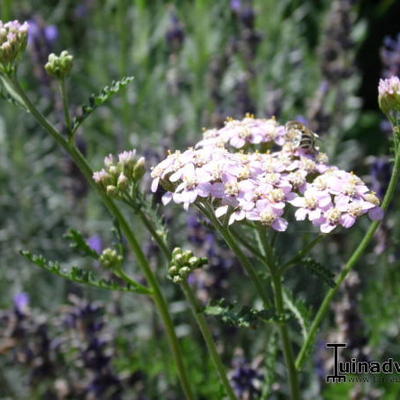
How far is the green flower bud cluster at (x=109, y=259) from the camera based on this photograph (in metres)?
2.03

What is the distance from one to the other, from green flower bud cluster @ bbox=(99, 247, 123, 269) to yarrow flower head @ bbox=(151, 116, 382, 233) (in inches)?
8.6

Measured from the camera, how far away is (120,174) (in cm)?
197

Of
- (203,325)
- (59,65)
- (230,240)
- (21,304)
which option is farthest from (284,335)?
(21,304)

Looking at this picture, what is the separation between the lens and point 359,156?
4.99 metres

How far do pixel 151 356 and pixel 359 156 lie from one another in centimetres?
210

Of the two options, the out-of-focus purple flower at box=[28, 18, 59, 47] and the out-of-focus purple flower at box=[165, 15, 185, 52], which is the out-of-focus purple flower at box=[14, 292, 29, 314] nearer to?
the out-of-focus purple flower at box=[28, 18, 59, 47]

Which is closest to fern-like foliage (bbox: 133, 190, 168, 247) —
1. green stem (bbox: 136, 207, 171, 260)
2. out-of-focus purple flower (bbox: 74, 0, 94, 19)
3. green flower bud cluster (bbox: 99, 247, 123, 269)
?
green stem (bbox: 136, 207, 171, 260)

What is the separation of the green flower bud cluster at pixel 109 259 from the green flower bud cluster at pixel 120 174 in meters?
0.17

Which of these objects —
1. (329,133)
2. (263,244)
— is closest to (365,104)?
(329,133)

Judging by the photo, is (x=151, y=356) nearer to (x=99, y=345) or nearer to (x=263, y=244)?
(x=99, y=345)

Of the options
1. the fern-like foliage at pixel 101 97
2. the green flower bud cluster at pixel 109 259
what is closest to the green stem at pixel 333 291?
the green flower bud cluster at pixel 109 259

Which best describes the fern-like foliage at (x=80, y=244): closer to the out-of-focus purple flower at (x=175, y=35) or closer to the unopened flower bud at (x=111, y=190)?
the unopened flower bud at (x=111, y=190)

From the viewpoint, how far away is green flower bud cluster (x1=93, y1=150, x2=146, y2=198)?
6.33 feet

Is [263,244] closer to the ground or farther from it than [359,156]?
closer to the ground
